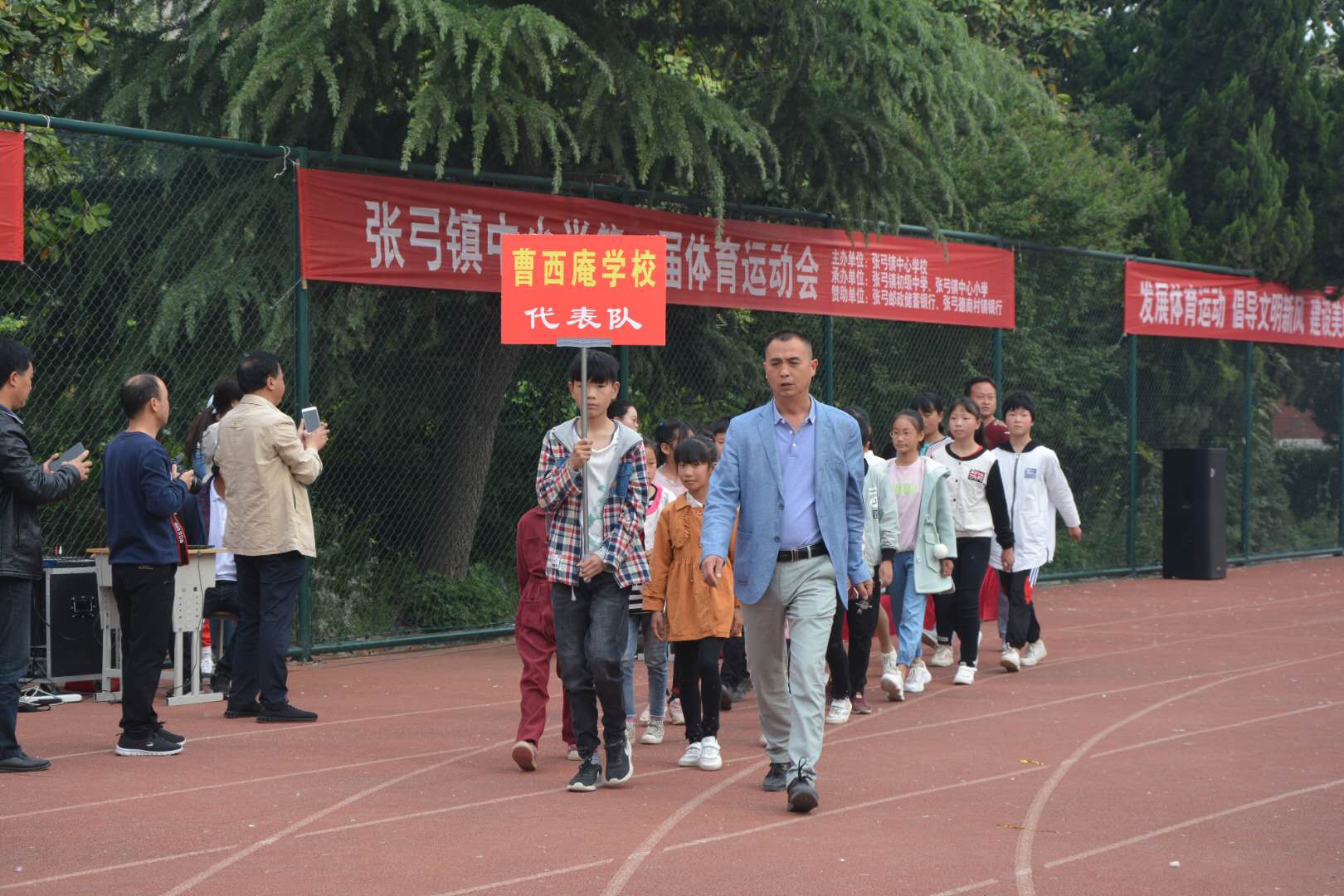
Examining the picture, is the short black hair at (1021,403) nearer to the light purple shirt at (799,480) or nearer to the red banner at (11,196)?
the light purple shirt at (799,480)

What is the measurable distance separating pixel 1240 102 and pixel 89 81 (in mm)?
15712

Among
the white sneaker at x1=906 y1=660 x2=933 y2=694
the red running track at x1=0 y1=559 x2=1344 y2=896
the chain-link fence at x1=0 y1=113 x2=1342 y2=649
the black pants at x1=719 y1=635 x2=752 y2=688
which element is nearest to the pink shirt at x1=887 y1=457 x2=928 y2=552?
the white sneaker at x1=906 y1=660 x2=933 y2=694

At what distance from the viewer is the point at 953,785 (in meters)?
7.68

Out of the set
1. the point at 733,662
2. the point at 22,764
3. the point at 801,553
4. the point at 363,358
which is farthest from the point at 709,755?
the point at 363,358

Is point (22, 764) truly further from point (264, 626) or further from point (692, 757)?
point (692, 757)

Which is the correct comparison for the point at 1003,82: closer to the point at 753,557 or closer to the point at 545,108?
the point at 545,108

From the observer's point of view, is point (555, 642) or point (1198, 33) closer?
point (555, 642)

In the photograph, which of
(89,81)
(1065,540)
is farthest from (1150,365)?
(89,81)

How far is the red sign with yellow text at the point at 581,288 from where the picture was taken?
9117mm

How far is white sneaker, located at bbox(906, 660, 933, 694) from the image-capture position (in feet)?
35.4

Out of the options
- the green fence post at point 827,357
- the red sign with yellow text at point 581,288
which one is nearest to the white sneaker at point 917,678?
the red sign with yellow text at point 581,288

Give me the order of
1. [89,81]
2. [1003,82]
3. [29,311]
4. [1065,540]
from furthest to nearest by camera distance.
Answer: [1065,540], [1003,82], [89,81], [29,311]

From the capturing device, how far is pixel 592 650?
297 inches

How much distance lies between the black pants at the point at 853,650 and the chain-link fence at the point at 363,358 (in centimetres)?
409
